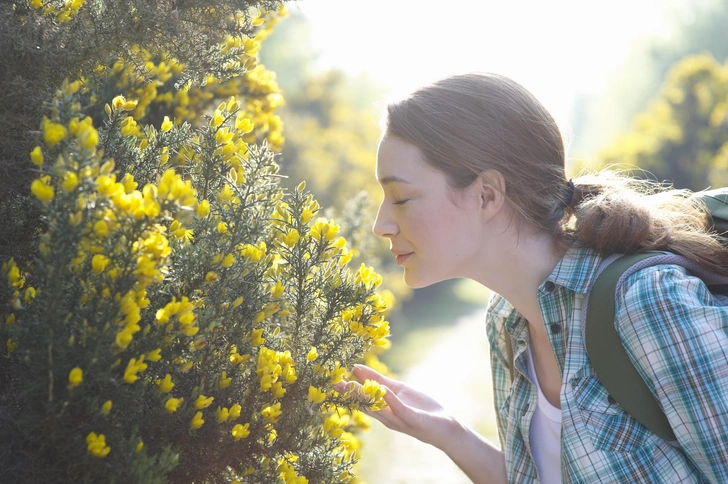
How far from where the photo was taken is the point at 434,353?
12.0 metres

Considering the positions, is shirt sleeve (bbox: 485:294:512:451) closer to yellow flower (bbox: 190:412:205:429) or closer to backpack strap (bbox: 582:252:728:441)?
backpack strap (bbox: 582:252:728:441)

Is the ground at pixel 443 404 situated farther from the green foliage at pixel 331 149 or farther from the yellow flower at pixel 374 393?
the yellow flower at pixel 374 393

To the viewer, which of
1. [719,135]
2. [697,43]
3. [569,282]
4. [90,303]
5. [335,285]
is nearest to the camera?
[90,303]

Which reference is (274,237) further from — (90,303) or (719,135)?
(719,135)

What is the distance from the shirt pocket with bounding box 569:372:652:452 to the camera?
1.77 meters

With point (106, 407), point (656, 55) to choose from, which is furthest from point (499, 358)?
point (656, 55)

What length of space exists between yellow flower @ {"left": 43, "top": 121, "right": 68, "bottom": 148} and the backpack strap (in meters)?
1.47

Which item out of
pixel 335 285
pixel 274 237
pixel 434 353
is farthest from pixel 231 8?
pixel 434 353

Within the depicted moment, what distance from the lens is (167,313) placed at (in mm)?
1316

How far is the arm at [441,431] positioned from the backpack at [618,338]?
64 cm

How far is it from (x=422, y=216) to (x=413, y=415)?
0.67 metres

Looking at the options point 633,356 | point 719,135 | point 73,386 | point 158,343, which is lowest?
point 73,386

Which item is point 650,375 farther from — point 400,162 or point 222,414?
point 222,414

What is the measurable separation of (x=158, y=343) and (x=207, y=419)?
0.28m
